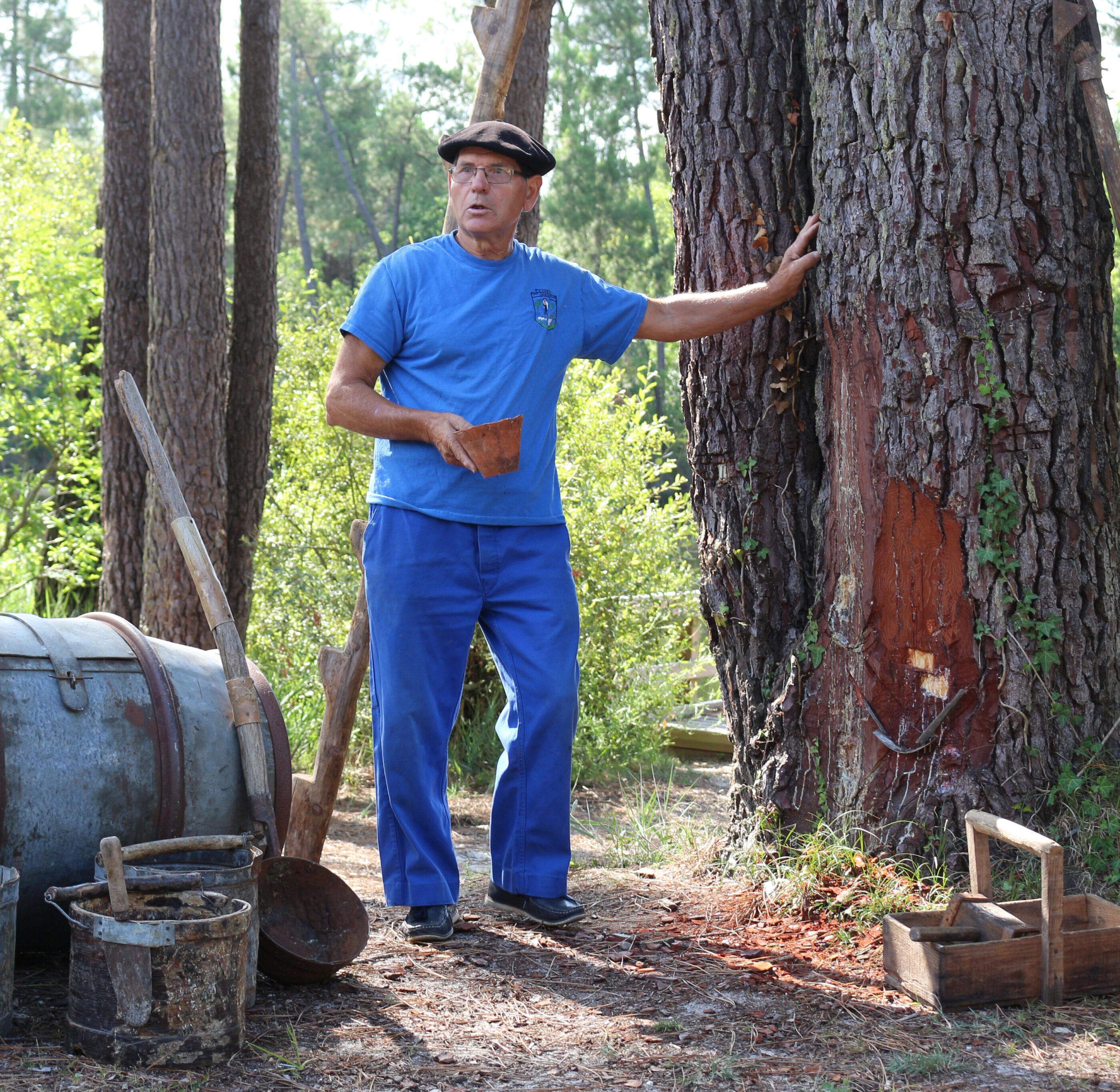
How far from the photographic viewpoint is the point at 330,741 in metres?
4.05

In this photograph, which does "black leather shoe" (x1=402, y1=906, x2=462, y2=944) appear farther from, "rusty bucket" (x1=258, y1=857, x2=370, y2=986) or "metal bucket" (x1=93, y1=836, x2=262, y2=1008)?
"metal bucket" (x1=93, y1=836, x2=262, y2=1008)

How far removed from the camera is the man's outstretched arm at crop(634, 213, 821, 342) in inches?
132

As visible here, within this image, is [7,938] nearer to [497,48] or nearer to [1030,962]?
[1030,962]

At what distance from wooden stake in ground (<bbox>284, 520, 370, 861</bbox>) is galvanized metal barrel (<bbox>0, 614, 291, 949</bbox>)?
767 millimetres

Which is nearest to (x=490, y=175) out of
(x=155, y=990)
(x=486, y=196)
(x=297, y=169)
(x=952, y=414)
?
(x=486, y=196)

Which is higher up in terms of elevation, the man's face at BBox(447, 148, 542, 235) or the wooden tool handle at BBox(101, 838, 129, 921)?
the man's face at BBox(447, 148, 542, 235)

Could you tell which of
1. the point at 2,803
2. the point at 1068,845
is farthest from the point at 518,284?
the point at 1068,845

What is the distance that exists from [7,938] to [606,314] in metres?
2.28

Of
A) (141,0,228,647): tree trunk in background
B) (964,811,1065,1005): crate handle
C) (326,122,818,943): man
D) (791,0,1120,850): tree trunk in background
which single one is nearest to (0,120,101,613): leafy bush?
(141,0,228,647): tree trunk in background

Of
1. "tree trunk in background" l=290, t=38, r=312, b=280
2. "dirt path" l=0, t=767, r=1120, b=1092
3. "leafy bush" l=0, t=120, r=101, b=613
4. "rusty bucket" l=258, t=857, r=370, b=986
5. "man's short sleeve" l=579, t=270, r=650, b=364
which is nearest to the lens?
"dirt path" l=0, t=767, r=1120, b=1092

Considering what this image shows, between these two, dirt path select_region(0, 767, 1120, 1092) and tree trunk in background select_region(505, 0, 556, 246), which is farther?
tree trunk in background select_region(505, 0, 556, 246)

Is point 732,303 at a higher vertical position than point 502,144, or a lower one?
lower

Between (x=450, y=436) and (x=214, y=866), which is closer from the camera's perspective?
Answer: (x=214, y=866)

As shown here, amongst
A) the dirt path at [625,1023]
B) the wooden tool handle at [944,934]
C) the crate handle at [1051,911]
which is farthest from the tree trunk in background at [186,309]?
the crate handle at [1051,911]
